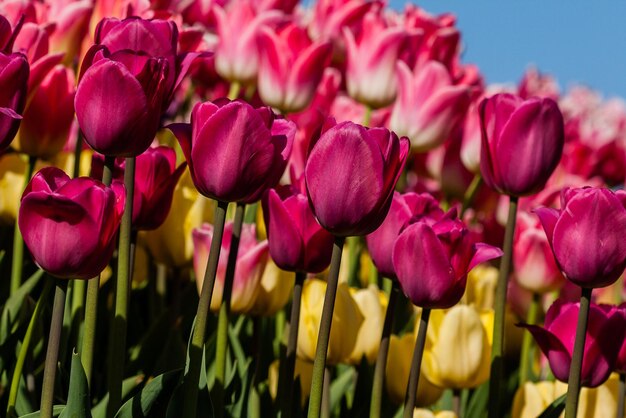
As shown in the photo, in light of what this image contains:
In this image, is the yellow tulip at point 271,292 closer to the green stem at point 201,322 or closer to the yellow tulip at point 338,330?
the yellow tulip at point 338,330

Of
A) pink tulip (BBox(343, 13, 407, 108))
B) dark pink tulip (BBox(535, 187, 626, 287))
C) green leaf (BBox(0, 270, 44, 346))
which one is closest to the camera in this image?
dark pink tulip (BBox(535, 187, 626, 287))

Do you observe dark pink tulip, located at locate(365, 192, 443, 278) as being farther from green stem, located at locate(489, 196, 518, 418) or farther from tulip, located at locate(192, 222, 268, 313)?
tulip, located at locate(192, 222, 268, 313)

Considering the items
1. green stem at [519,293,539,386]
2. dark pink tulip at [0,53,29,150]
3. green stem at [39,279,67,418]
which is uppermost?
dark pink tulip at [0,53,29,150]

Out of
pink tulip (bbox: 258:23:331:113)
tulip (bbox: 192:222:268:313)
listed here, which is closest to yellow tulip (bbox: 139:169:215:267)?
tulip (bbox: 192:222:268:313)

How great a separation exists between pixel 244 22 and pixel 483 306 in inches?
33.6

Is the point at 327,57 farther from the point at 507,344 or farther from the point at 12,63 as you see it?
the point at 12,63

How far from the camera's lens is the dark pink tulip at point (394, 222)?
127cm

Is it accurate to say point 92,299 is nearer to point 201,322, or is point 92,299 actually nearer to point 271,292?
point 201,322

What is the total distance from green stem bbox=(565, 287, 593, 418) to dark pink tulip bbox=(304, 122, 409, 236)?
0.90 feet

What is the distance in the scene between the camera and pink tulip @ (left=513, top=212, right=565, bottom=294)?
192 centimetres

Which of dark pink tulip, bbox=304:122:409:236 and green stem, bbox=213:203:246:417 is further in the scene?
green stem, bbox=213:203:246:417

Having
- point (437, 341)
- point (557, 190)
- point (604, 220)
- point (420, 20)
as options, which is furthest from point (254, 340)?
point (420, 20)

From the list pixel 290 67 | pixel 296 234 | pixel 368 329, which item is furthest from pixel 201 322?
pixel 290 67

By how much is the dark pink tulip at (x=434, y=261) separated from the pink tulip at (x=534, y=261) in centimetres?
81
